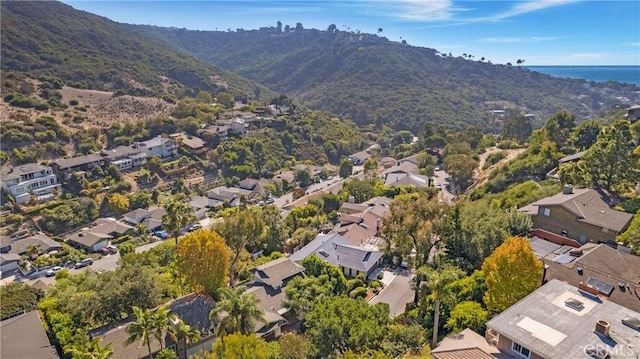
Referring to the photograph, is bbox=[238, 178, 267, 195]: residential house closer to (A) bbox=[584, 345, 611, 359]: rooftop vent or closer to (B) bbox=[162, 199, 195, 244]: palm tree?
(B) bbox=[162, 199, 195, 244]: palm tree

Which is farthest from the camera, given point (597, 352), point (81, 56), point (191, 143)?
point (81, 56)

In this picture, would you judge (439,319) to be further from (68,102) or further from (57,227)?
(68,102)

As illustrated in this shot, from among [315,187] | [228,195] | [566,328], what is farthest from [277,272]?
[315,187]

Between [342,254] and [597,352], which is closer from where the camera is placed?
A: [597,352]

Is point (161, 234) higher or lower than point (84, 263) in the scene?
lower

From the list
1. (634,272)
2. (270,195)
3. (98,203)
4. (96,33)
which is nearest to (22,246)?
(98,203)

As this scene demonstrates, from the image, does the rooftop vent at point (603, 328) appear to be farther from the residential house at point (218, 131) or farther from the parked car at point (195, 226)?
the residential house at point (218, 131)

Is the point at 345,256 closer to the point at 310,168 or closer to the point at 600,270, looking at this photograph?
the point at 600,270
